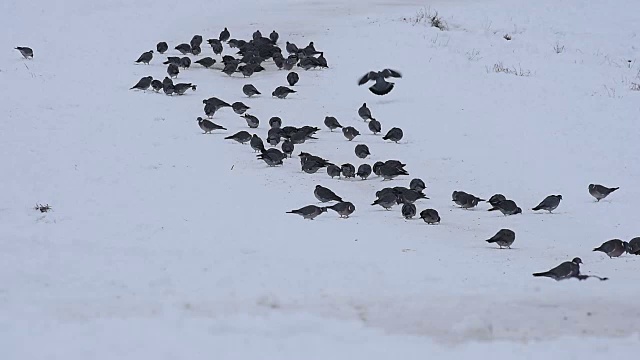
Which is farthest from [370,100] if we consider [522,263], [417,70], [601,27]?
[601,27]

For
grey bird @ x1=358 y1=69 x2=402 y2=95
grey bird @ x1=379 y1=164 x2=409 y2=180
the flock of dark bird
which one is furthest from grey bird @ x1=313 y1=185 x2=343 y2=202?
grey bird @ x1=358 y1=69 x2=402 y2=95

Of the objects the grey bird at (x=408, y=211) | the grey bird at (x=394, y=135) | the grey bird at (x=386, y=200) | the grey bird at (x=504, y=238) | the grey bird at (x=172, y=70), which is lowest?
the grey bird at (x=504, y=238)

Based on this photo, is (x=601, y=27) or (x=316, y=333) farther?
(x=601, y=27)

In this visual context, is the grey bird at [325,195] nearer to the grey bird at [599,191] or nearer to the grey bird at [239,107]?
the grey bird at [599,191]

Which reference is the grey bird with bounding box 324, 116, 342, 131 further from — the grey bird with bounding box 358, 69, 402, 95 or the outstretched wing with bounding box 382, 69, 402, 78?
the outstretched wing with bounding box 382, 69, 402, 78

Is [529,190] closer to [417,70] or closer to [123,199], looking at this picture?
[123,199]

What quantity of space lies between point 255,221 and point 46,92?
8121 mm

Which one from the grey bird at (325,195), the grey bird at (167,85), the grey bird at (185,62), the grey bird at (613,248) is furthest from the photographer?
the grey bird at (185,62)

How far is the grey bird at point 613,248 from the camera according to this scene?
359 inches

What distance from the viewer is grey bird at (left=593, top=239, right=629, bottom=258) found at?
29.9 ft

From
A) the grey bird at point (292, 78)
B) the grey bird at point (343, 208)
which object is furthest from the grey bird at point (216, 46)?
the grey bird at point (343, 208)

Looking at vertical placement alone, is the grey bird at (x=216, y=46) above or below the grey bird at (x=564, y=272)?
above

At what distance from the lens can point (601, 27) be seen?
82.2 ft

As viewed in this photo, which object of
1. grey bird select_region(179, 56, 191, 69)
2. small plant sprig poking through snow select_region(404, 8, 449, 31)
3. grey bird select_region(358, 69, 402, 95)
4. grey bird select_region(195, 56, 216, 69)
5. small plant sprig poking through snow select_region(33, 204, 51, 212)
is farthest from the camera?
small plant sprig poking through snow select_region(404, 8, 449, 31)
